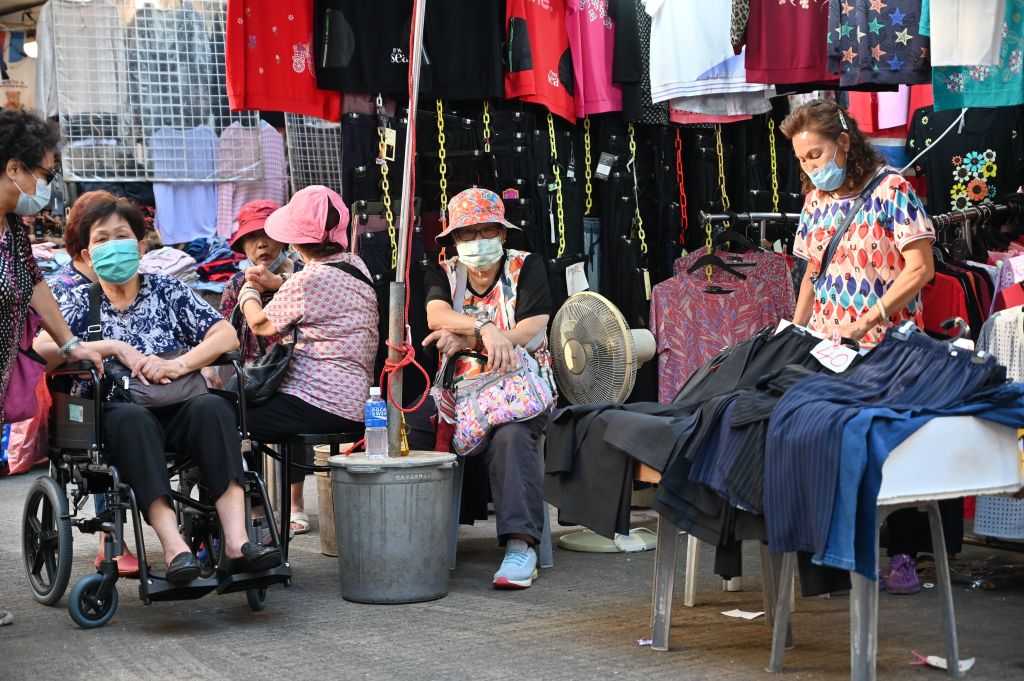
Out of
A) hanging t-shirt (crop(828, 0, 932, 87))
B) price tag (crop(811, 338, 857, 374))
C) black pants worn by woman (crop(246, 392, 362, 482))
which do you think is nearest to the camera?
price tag (crop(811, 338, 857, 374))

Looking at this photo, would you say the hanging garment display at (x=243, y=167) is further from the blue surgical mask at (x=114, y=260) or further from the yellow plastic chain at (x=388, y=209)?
the blue surgical mask at (x=114, y=260)

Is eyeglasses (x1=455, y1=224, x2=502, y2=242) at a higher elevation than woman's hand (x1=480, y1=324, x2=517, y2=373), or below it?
higher

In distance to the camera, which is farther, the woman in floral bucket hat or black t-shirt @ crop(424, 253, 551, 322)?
black t-shirt @ crop(424, 253, 551, 322)

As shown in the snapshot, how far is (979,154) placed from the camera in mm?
6766

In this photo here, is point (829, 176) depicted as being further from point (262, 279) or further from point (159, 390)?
point (262, 279)

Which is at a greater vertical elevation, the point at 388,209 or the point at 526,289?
the point at 388,209

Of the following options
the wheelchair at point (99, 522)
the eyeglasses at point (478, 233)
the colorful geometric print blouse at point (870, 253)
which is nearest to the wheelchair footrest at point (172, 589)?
the wheelchair at point (99, 522)

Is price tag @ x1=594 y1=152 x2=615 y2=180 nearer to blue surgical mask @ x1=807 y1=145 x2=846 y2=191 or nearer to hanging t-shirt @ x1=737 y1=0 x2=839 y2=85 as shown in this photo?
hanging t-shirt @ x1=737 y1=0 x2=839 y2=85

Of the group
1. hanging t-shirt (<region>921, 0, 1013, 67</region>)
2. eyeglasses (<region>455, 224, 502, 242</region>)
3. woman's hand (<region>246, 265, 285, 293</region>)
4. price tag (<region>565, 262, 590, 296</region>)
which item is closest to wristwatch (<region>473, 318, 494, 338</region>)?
eyeglasses (<region>455, 224, 502, 242</region>)

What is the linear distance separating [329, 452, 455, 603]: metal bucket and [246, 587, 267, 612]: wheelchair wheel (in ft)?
1.06

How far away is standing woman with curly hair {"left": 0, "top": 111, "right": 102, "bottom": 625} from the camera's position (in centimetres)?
425

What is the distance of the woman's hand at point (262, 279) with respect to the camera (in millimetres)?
5625

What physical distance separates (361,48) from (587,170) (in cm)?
139

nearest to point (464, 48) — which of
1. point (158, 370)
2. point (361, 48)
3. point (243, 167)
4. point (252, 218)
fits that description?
point (361, 48)
